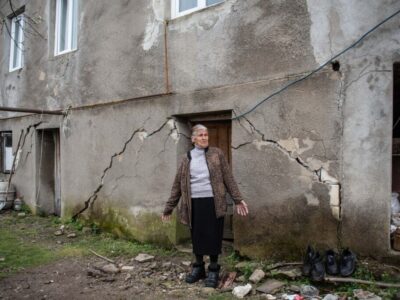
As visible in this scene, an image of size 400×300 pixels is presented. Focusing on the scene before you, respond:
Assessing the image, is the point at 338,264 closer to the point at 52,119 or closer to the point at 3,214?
the point at 52,119

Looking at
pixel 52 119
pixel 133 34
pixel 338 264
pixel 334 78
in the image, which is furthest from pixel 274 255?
pixel 52 119

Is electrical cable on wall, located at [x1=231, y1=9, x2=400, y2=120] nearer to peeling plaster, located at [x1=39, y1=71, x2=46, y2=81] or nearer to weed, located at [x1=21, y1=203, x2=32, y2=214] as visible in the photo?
peeling plaster, located at [x1=39, y1=71, x2=46, y2=81]

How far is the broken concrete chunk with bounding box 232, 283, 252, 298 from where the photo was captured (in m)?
3.80

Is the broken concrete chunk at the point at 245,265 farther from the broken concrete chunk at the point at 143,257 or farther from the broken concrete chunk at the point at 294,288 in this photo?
the broken concrete chunk at the point at 143,257

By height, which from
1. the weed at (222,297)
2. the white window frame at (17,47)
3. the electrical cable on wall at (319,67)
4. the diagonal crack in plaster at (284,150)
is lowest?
the weed at (222,297)

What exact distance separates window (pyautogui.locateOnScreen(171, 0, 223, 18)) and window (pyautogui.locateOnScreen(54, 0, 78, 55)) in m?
2.85

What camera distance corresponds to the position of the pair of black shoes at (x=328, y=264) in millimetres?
3734

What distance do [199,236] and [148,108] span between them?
2373 mm

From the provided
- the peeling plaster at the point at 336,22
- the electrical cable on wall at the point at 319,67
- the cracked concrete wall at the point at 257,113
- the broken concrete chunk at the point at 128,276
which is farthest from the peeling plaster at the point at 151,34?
the broken concrete chunk at the point at 128,276

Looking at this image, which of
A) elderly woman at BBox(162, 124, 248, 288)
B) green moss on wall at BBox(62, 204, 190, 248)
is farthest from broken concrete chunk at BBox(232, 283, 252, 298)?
green moss on wall at BBox(62, 204, 190, 248)

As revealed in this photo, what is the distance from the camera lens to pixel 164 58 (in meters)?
5.56

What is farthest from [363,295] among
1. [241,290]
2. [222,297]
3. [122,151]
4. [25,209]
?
[25,209]

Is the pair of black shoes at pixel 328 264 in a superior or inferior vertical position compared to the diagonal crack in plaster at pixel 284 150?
inferior

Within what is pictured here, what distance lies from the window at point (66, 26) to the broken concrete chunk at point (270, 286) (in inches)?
230
